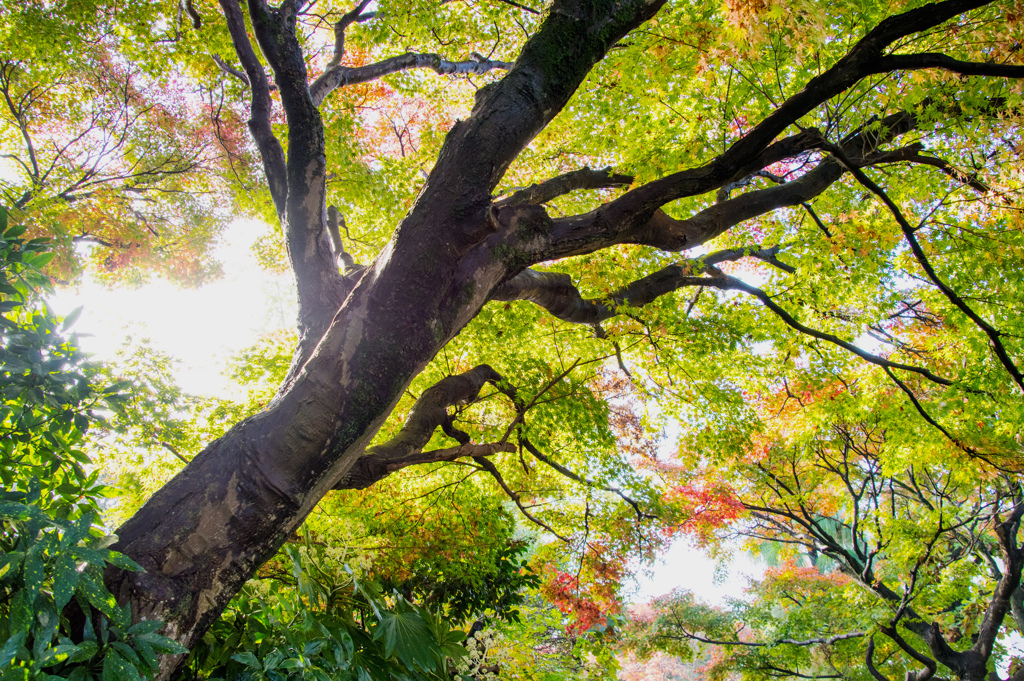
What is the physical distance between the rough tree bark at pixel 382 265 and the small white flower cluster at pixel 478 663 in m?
1.22

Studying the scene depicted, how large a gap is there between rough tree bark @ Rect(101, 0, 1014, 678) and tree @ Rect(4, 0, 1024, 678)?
1cm

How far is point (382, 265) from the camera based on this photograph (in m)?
2.14

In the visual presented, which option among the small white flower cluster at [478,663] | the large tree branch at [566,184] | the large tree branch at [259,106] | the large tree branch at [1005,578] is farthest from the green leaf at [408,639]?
the large tree branch at [1005,578]

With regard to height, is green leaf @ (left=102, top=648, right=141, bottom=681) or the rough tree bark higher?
the rough tree bark

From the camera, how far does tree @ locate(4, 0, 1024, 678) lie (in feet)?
6.11

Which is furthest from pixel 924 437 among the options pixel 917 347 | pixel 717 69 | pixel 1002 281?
pixel 717 69

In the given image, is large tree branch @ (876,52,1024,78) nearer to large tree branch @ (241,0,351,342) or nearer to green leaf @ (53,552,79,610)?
large tree branch @ (241,0,351,342)

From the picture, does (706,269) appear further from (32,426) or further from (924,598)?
(924,598)

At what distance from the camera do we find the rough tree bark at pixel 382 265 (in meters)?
1.64

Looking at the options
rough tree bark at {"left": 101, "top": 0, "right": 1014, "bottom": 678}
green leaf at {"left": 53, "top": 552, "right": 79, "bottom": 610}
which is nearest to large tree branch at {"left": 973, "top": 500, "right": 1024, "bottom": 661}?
rough tree bark at {"left": 101, "top": 0, "right": 1014, "bottom": 678}

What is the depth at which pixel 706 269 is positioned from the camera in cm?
433

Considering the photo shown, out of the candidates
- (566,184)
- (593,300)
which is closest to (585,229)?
(593,300)

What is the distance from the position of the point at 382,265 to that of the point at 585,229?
3.60ft

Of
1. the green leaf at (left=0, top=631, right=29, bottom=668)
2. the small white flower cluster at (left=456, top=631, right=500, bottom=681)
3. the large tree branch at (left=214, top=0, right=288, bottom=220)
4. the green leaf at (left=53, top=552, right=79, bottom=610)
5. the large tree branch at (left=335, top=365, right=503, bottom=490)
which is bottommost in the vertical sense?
the green leaf at (left=0, top=631, right=29, bottom=668)
